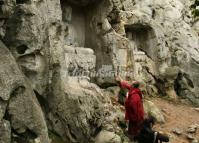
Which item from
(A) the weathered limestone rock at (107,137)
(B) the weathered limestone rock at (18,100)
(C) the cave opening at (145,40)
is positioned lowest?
(A) the weathered limestone rock at (107,137)

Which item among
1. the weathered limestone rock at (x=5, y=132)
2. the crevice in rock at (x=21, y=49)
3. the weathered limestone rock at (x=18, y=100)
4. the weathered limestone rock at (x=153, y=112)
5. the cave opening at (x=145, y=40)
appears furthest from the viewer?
the cave opening at (x=145, y=40)

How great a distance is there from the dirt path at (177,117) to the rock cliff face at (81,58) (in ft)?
5.23

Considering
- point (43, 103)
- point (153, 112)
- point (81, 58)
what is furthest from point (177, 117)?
point (43, 103)

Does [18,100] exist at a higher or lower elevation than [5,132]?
higher

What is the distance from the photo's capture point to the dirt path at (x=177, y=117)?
1702cm

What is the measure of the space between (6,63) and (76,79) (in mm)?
5213

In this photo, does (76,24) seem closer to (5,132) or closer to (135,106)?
(135,106)

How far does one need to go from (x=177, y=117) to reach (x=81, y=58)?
5536mm

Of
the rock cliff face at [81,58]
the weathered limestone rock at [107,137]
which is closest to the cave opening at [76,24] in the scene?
the rock cliff face at [81,58]

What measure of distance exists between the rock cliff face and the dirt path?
1.59m

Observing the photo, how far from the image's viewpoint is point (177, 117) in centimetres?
1958

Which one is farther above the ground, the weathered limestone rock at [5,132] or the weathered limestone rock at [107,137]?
the weathered limestone rock at [5,132]

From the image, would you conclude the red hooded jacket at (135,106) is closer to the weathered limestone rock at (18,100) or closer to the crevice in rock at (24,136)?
the weathered limestone rock at (18,100)

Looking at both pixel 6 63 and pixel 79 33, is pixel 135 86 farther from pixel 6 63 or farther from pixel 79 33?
pixel 79 33
